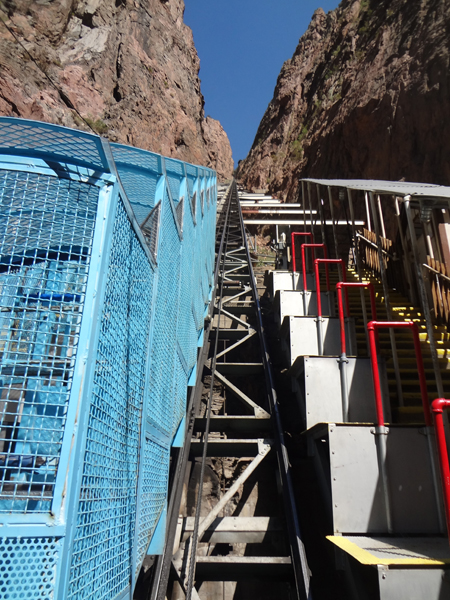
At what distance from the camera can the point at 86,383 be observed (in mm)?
1499

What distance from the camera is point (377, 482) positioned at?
3520mm

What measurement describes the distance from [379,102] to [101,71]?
64.6 ft

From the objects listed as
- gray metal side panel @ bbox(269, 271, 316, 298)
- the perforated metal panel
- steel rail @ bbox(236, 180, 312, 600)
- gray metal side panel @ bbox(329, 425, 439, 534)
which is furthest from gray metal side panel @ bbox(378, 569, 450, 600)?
gray metal side panel @ bbox(269, 271, 316, 298)

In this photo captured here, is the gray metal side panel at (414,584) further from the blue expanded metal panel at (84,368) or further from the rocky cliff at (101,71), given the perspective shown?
the rocky cliff at (101,71)

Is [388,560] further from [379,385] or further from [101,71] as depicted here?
[101,71]

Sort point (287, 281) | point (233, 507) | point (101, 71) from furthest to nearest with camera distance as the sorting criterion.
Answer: point (101, 71) → point (287, 281) → point (233, 507)

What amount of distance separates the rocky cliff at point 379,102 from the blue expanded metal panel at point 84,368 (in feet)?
46.6

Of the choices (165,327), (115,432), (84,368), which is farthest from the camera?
(165,327)

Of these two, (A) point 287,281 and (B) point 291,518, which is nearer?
(B) point 291,518

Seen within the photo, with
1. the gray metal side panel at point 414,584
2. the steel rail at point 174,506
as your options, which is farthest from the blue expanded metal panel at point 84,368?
the gray metal side panel at point 414,584

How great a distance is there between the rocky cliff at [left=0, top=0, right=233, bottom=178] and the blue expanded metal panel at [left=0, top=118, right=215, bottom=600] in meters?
19.7

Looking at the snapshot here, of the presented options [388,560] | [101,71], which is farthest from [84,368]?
[101,71]

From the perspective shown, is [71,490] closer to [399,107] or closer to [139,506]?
[139,506]

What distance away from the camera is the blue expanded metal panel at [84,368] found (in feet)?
4.48
